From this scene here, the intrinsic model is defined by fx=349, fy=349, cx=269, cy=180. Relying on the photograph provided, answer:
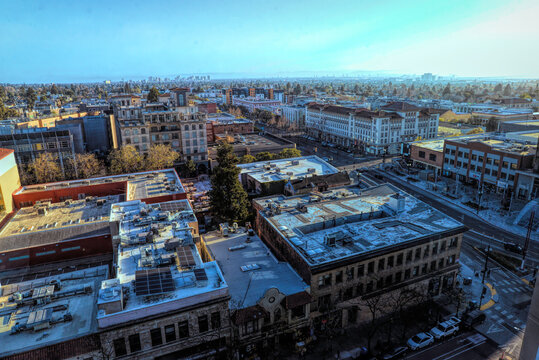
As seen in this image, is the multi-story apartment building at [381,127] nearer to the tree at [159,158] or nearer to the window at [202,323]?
the tree at [159,158]

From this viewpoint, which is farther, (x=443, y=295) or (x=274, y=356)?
(x=443, y=295)

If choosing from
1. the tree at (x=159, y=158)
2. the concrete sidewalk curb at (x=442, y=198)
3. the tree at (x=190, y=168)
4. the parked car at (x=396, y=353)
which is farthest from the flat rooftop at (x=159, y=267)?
the concrete sidewalk curb at (x=442, y=198)

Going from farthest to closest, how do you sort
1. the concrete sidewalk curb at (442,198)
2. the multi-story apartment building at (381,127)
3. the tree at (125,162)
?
1. the multi-story apartment building at (381,127)
2. the tree at (125,162)
3. the concrete sidewalk curb at (442,198)

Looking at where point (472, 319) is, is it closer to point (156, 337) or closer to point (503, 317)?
point (503, 317)

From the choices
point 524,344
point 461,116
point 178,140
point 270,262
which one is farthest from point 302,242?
point 461,116

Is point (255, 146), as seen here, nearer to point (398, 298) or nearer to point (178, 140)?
point (178, 140)

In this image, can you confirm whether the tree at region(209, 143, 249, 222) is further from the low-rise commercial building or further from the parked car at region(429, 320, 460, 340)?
the parked car at region(429, 320, 460, 340)
